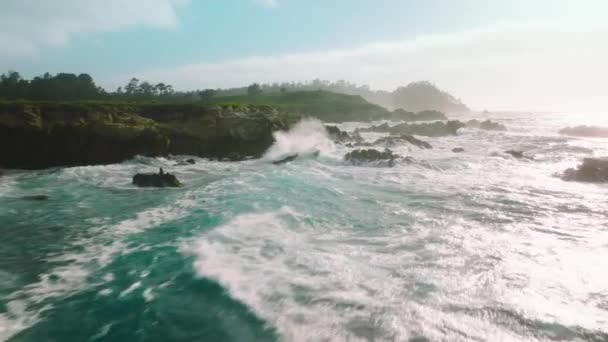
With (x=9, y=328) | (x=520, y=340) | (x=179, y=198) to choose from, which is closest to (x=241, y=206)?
(x=179, y=198)

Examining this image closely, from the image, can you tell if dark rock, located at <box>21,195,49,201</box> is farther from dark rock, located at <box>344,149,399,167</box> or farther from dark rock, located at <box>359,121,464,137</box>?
dark rock, located at <box>359,121,464,137</box>

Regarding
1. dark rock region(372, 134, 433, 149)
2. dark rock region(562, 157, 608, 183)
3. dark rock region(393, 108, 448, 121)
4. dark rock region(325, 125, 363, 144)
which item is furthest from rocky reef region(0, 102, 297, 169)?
dark rock region(393, 108, 448, 121)

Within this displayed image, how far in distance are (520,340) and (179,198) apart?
1124cm

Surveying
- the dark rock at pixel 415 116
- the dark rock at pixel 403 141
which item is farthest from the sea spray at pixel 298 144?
the dark rock at pixel 415 116

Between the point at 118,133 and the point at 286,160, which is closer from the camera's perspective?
the point at 118,133

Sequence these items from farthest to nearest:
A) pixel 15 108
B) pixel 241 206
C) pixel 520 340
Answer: pixel 15 108
pixel 241 206
pixel 520 340

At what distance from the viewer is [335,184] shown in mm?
16031

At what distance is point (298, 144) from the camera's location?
94.8 feet

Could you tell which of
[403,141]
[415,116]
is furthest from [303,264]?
[415,116]

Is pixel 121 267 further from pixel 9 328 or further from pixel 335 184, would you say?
pixel 335 184

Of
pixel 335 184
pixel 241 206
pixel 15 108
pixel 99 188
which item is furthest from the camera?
pixel 15 108

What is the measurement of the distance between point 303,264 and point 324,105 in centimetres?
9064

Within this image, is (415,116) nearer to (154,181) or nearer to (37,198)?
(154,181)

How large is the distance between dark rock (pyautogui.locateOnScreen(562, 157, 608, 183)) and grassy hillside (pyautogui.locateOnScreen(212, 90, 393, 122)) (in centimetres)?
6678
